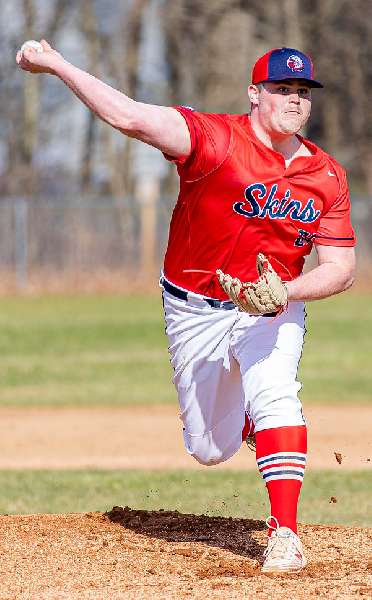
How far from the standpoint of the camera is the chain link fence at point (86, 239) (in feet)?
92.9

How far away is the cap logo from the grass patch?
2.95m

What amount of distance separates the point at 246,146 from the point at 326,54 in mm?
33091

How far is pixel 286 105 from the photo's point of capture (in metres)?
5.14

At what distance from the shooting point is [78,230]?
28781 mm

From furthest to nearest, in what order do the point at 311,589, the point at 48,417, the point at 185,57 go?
the point at 185,57 → the point at 48,417 → the point at 311,589

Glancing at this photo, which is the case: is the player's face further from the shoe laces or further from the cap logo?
the shoe laces

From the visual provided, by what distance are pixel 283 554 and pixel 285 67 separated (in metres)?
1.96

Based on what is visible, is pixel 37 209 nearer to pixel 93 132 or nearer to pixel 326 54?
pixel 93 132

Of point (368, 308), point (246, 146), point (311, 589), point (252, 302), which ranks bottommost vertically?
point (368, 308)

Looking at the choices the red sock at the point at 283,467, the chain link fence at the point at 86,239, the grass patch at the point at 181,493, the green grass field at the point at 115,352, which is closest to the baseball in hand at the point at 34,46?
the red sock at the point at 283,467

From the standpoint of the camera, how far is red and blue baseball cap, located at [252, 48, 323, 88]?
507cm

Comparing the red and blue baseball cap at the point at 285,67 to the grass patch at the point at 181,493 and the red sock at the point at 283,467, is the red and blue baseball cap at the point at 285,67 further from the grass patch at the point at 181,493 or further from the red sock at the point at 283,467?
the grass patch at the point at 181,493

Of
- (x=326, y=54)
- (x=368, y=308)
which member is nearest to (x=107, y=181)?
(x=326, y=54)

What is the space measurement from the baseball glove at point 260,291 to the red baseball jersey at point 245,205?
0.99ft
